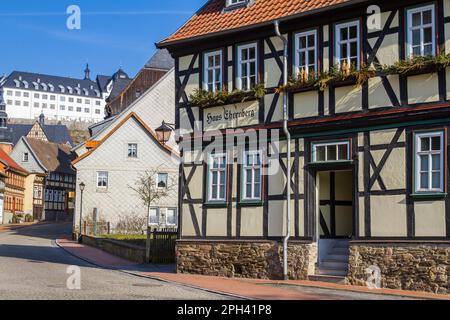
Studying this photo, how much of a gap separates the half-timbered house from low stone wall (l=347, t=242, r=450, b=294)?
0.03 m

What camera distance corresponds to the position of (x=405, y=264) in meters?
17.8

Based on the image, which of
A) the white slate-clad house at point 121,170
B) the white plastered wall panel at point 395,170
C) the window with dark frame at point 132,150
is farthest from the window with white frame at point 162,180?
the white plastered wall panel at point 395,170

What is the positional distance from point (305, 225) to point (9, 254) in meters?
15.3

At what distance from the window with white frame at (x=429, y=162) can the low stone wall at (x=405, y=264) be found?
1.39 meters

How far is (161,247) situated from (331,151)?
9980 mm

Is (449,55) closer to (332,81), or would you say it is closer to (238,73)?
(332,81)

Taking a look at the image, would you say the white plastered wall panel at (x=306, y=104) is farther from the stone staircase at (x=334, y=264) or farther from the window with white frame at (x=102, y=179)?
the window with white frame at (x=102, y=179)

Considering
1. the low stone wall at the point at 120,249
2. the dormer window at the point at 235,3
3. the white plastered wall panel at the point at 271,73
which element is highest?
the dormer window at the point at 235,3

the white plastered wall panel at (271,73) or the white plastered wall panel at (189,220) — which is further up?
the white plastered wall panel at (271,73)

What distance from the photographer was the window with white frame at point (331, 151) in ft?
63.7

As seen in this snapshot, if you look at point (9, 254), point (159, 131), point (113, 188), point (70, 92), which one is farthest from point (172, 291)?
point (70, 92)

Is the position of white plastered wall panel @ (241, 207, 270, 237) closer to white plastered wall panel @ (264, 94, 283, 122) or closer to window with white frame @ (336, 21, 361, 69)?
white plastered wall panel @ (264, 94, 283, 122)

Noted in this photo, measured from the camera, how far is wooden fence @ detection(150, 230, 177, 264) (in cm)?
2750
